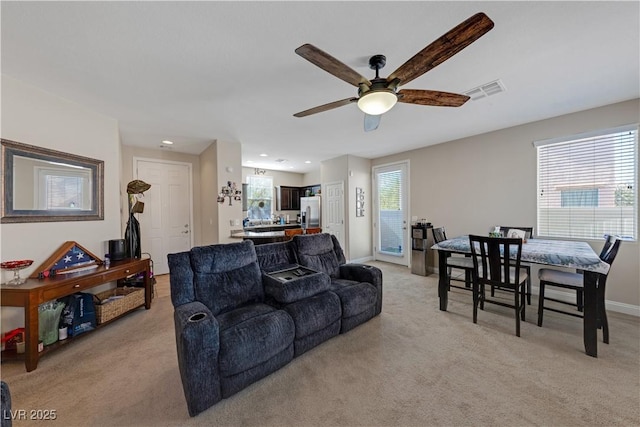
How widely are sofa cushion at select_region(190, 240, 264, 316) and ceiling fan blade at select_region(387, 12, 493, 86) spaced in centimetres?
200

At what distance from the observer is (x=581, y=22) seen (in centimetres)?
167

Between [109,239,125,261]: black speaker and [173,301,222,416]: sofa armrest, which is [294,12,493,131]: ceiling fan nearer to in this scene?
[173,301,222,416]: sofa armrest

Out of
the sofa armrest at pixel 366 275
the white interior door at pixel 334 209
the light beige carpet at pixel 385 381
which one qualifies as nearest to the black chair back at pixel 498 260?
the light beige carpet at pixel 385 381

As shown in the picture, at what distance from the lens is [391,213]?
5672 mm

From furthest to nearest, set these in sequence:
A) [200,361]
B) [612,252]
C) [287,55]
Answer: [612,252]
[287,55]
[200,361]

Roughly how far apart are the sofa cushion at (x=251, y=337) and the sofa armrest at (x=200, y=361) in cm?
7

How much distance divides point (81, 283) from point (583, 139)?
20.3 ft

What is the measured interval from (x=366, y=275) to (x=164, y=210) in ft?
13.8

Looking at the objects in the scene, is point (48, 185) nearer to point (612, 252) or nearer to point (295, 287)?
point (295, 287)

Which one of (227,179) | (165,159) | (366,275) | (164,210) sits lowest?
(366,275)

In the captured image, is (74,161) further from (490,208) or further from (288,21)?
(490,208)

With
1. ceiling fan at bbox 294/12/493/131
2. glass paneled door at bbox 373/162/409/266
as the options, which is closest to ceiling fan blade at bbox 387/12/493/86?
ceiling fan at bbox 294/12/493/131

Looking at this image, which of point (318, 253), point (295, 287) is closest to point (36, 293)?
point (295, 287)

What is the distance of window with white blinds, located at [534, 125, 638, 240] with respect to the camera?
2900 millimetres
